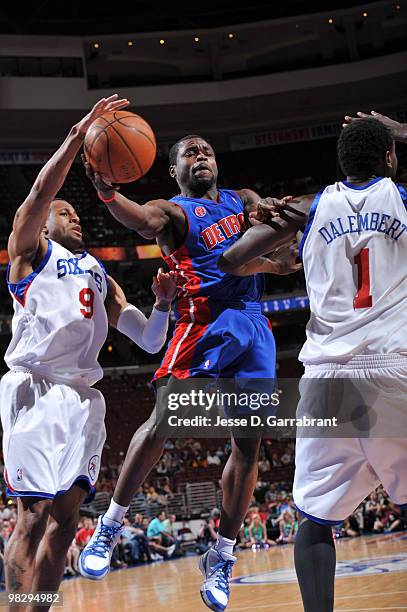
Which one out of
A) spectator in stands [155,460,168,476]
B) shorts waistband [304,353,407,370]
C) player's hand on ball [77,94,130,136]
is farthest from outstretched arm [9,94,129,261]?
spectator in stands [155,460,168,476]

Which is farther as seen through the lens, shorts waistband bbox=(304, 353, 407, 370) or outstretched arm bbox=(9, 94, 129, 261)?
outstretched arm bbox=(9, 94, 129, 261)

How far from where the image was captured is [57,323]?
472cm

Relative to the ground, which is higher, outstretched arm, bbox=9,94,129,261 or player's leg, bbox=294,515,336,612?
outstretched arm, bbox=9,94,129,261

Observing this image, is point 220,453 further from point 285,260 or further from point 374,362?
point 374,362

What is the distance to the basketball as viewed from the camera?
489 centimetres

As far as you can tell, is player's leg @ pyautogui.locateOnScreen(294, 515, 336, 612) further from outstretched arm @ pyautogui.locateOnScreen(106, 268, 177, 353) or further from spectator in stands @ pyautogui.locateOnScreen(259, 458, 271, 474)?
spectator in stands @ pyautogui.locateOnScreen(259, 458, 271, 474)

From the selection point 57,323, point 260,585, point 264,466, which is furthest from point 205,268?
point 264,466

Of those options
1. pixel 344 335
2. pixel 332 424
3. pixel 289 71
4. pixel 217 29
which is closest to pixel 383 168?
pixel 344 335

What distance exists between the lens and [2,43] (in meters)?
24.5

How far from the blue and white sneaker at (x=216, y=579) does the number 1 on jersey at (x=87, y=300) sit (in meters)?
1.64

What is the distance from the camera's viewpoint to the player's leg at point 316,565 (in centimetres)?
344

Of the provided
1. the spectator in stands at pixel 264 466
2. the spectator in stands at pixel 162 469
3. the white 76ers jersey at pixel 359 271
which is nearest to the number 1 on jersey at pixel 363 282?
the white 76ers jersey at pixel 359 271

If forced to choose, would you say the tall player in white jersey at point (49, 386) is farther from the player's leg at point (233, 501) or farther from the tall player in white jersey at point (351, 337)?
the tall player in white jersey at point (351, 337)

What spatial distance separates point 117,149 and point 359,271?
1.99m
